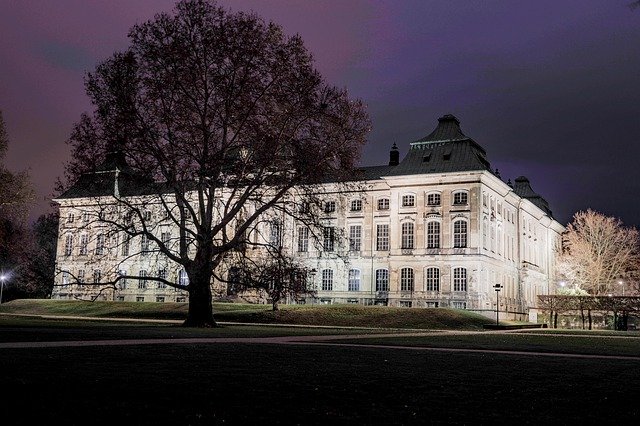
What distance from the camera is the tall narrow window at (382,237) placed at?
6569 centimetres

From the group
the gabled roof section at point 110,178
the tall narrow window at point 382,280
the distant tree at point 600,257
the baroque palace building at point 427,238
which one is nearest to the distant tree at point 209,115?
the gabled roof section at point 110,178

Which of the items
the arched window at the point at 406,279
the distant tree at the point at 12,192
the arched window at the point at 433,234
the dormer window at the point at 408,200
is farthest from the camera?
the dormer window at the point at 408,200

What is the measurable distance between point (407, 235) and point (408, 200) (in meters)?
3.32

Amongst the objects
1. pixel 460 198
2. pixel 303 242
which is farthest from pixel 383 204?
pixel 303 242

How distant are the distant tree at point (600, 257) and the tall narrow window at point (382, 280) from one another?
24.4m

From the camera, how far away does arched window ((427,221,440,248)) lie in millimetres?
62781

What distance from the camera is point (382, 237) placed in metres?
66.0

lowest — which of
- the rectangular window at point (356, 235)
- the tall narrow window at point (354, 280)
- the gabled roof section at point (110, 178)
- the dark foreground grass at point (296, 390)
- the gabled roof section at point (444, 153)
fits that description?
the dark foreground grass at point (296, 390)

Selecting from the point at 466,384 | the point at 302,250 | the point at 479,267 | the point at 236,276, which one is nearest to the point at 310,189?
the point at 236,276

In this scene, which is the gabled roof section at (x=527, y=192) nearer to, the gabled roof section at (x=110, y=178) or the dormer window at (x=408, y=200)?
the dormer window at (x=408, y=200)

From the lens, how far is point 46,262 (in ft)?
264

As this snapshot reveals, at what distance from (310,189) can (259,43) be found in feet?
22.8

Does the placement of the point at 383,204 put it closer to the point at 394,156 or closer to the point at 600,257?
the point at 394,156

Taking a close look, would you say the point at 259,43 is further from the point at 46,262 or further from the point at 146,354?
the point at 46,262
